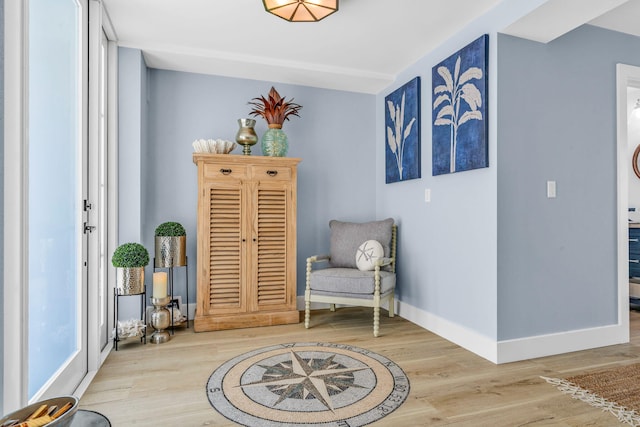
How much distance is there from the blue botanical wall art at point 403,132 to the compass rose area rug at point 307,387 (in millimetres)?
1741

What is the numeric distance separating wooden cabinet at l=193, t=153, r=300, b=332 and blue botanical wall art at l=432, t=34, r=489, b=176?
1.30m

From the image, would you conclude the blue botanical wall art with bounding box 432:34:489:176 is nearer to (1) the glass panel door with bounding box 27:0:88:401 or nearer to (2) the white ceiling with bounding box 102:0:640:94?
(2) the white ceiling with bounding box 102:0:640:94

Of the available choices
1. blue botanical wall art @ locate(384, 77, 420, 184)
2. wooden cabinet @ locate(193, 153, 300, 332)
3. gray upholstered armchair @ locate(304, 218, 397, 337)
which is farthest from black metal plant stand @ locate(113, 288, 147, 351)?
blue botanical wall art @ locate(384, 77, 420, 184)

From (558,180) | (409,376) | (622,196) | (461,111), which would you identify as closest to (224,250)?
(409,376)

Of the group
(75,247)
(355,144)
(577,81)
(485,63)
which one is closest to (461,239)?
(485,63)

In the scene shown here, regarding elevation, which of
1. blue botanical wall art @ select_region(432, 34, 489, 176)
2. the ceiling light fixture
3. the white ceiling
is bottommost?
blue botanical wall art @ select_region(432, 34, 489, 176)

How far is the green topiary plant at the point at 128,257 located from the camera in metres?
2.67

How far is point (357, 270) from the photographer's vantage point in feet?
11.1

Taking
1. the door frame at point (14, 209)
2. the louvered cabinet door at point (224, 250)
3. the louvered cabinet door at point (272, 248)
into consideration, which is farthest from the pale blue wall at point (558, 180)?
the door frame at point (14, 209)

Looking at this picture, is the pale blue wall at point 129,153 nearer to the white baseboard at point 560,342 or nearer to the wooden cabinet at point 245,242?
the wooden cabinet at point 245,242

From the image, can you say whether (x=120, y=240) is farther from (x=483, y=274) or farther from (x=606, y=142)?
(x=606, y=142)

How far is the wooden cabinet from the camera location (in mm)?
3152

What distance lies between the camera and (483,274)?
2.63 metres

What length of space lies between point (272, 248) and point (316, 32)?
183 cm
